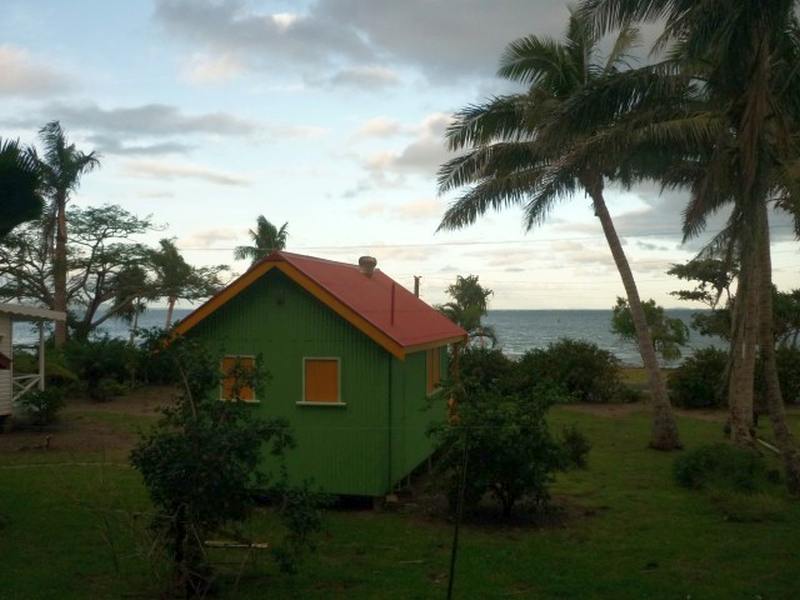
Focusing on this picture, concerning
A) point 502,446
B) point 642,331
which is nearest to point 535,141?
point 642,331

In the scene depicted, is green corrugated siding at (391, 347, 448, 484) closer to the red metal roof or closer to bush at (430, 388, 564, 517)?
the red metal roof

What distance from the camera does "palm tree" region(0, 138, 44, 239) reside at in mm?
10820

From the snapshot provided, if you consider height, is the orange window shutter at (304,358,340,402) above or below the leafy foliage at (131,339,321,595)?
above

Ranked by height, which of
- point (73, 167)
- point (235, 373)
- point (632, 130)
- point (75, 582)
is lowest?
point (75, 582)

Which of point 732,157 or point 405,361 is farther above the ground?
point 732,157

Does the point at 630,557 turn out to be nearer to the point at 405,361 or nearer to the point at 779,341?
the point at 405,361

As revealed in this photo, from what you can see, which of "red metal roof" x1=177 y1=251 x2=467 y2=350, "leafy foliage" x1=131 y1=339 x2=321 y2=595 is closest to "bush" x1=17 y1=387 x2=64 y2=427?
"red metal roof" x1=177 y1=251 x2=467 y2=350

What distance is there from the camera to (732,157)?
14.4 m

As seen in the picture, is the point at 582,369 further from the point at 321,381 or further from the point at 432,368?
the point at 321,381

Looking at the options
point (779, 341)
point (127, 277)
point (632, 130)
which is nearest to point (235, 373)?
point (632, 130)

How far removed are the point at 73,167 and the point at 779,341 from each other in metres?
28.9

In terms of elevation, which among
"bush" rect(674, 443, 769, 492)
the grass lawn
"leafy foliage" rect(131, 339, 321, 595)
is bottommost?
the grass lawn

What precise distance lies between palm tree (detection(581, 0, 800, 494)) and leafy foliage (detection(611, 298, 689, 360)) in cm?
3021

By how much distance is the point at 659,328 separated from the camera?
1817 inches
